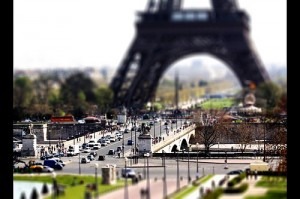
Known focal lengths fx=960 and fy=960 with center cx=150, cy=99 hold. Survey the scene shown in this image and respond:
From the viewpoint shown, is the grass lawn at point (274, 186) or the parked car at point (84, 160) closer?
the grass lawn at point (274, 186)

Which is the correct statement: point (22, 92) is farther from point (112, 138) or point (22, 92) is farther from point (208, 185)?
point (208, 185)

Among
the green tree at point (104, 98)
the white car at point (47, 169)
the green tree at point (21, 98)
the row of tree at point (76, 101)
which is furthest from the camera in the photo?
the green tree at point (104, 98)

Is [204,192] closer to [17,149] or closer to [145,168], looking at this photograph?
[145,168]

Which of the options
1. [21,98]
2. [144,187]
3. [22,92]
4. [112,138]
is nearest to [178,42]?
[21,98]

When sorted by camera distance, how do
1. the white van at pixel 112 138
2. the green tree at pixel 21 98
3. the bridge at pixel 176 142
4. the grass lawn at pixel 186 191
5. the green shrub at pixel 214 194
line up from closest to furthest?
the green shrub at pixel 214 194 < the grass lawn at pixel 186 191 < the bridge at pixel 176 142 < the white van at pixel 112 138 < the green tree at pixel 21 98

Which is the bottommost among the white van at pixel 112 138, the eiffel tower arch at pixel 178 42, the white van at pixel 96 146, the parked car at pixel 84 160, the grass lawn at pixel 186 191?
the grass lawn at pixel 186 191

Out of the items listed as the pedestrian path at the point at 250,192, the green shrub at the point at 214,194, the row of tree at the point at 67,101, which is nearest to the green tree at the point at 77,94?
the row of tree at the point at 67,101

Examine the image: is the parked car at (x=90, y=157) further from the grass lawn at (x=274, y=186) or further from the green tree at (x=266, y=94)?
the green tree at (x=266, y=94)

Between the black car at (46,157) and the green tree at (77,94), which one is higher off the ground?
the green tree at (77,94)
